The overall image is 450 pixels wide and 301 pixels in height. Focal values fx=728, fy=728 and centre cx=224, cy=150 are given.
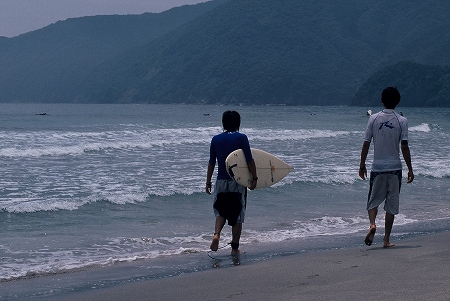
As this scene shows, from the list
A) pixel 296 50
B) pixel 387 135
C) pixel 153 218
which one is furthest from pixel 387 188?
pixel 296 50

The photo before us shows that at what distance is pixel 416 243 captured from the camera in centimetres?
755

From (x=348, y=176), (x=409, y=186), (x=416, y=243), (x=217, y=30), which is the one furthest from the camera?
(x=217, y=30)

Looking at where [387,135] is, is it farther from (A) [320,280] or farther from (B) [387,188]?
(A) [320,280]

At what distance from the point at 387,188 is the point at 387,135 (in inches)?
21.5

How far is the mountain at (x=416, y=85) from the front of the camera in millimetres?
130250

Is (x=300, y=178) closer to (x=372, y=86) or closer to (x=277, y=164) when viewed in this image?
(x=277, y=164)

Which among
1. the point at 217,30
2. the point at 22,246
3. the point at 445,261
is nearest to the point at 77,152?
the point at 22,246

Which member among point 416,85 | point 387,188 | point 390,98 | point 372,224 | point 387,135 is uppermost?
point 416,85

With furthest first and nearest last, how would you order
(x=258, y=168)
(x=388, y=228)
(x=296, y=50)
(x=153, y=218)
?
(x=296, y=50) < (x=153, y=218) < (x=258, y=168) < (x=388, y=228)

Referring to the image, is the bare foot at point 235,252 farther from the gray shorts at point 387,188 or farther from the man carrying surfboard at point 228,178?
the gray shorts at point 387,188

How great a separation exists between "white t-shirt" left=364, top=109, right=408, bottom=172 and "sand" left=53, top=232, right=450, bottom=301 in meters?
0.85

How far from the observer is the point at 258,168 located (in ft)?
24.9

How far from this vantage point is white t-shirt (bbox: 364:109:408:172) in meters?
7.07

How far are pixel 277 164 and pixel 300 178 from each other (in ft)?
25.7
